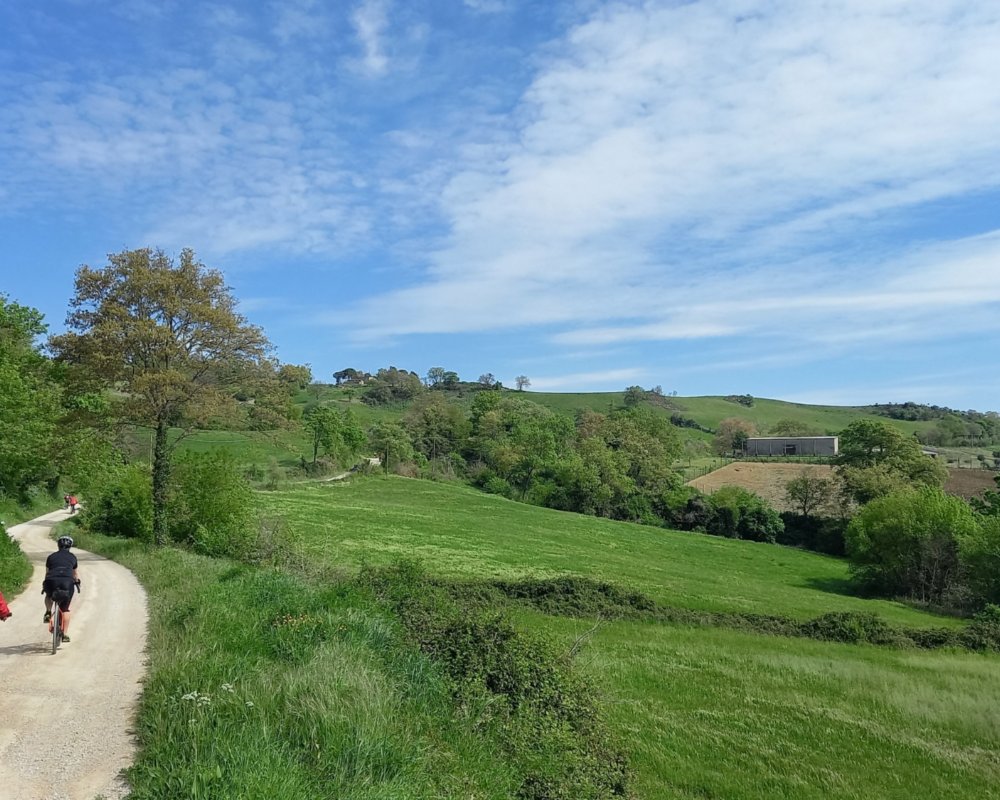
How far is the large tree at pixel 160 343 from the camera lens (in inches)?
959

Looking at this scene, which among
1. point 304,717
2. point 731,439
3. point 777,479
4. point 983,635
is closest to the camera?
point 304,717

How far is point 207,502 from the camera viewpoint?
30453 millimetres

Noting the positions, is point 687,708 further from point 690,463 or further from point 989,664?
point 690,463

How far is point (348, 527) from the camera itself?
50.9 metres

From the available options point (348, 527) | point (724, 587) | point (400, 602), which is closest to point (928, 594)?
point (724, 587)

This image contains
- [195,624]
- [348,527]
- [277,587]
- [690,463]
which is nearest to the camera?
[195,624]

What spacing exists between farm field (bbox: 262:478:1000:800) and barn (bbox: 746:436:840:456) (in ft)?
348

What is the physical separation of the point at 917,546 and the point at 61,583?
5645cm

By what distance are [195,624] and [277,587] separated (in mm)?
3860

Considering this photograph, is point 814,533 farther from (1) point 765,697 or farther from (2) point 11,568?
(2) point 11,568

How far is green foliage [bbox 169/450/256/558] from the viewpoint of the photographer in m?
29.9

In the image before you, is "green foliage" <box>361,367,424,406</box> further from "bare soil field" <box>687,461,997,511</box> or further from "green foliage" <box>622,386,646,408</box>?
"bare soil field" <box>687,461,997,511</box>

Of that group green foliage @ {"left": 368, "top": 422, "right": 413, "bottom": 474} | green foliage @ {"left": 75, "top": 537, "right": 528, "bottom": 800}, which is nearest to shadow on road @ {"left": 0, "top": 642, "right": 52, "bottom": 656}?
green foliage @ {"left": 75, "top": 537, "right": 528, "bottom": 800}

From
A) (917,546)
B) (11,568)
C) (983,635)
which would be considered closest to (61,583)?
(11,568)
